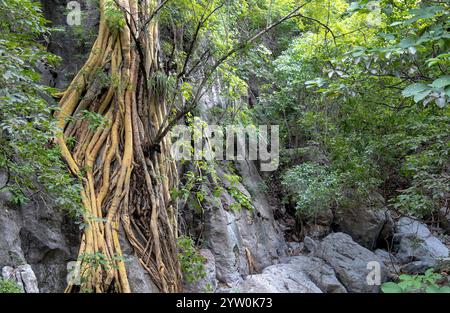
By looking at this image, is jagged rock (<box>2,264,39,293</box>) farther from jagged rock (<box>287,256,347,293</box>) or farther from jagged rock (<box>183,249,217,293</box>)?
jagged rock (<box>287,256,347,293</box>)

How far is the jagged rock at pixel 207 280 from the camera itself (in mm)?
4934

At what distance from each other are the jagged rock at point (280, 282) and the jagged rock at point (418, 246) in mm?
2588

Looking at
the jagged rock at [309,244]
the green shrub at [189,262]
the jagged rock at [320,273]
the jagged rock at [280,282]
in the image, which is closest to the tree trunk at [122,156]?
the green shrub at [189,262]

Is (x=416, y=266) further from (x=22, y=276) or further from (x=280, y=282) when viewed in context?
(x=22, y=276)

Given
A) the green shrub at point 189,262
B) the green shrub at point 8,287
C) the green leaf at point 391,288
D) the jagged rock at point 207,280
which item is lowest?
the jagged rock at point 207,280

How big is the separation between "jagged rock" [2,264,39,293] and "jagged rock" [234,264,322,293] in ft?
8.55

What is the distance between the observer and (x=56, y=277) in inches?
162

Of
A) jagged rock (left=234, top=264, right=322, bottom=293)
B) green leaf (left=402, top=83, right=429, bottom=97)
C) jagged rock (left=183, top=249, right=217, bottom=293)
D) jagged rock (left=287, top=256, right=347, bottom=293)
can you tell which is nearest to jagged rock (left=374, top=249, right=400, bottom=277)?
jagged rock (left=287, top=256, right=347, bottom=293)

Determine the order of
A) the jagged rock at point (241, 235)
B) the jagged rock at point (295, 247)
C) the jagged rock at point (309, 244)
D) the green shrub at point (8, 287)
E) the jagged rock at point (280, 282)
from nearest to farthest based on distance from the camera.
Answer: the green shrub at point (8, 287), the jagged rock at point (280, 282), the jagged rock at point (241, 235), the jagged rock at point (309, 244), the jagged rock at point (295, 247)

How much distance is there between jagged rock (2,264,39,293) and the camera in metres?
3.32

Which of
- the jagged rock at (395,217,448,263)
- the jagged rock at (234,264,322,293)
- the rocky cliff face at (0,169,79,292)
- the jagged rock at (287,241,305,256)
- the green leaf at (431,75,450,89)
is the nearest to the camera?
the green leaf at (431,75,450,89)

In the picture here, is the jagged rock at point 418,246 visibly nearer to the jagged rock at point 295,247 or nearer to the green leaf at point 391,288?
the jagged rock at point 295,247
